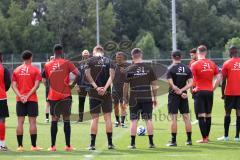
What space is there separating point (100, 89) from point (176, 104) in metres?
1.94

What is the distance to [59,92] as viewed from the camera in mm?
12711

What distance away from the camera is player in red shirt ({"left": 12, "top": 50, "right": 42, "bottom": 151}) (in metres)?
12.8

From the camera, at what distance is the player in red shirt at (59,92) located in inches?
497

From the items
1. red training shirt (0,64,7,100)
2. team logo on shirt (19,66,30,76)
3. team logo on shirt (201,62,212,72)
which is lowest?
red training shirt (0,64,7,100)

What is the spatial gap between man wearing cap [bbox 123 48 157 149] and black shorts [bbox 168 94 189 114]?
18.6 inches

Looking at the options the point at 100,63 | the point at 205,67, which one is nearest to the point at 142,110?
the point at 100,63

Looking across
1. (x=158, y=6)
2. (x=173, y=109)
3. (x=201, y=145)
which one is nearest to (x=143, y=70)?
(x=173, y=109)

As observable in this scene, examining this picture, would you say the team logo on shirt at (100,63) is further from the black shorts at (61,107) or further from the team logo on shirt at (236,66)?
the team logo on shirt at (236,66)

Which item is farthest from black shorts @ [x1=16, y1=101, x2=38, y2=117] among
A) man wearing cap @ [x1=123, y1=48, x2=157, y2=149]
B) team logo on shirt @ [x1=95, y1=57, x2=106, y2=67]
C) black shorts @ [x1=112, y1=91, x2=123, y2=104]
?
black shorts @ [x1=112, y1=91, x2=123, y2=104]

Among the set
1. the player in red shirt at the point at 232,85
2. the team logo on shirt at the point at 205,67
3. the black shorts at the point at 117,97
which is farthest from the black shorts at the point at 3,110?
the player in red shirt at the point at 232,85

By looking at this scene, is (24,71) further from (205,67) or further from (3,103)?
(205,67)

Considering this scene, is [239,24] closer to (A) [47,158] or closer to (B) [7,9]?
(B) [7,9]

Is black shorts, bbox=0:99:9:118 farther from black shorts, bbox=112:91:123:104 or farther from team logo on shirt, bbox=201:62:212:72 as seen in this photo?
black shorts, bbox=112:91:123:104

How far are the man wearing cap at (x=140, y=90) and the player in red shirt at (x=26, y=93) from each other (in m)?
2.18
